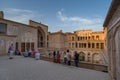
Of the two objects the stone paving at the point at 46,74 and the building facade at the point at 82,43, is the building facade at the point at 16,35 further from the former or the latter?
the building facade at the point at 82,43

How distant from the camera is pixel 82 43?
46.0 metres

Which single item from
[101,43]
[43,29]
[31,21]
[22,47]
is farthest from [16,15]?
[101,43]

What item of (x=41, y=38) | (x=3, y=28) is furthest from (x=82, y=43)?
(x=3, y=28)

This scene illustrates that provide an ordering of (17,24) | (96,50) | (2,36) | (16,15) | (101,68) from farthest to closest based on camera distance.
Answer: (96,50)
(16,15)
(17,24)
(2,36)
(101,68)

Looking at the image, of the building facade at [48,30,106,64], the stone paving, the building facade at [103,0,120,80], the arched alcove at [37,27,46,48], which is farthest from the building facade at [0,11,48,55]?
the building facade at [103,0,120,80]

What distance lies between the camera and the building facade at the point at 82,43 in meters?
37.8

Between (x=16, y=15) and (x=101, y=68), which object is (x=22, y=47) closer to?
(x=16, y=15)

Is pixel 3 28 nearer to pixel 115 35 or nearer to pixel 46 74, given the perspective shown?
pixel 46 74

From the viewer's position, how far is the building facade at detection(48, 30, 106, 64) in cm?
3784

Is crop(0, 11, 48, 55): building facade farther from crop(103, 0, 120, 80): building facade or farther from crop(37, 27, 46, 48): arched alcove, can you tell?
crop(103, 0, 120, 80): building facade

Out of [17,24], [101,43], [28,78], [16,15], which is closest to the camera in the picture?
[28,78]

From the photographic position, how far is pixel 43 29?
120 ft

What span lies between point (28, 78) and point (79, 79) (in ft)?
9.75

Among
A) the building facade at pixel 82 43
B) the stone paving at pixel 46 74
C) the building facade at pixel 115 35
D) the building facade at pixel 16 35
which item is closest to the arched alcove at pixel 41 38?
the building facade at pixel 82 43
